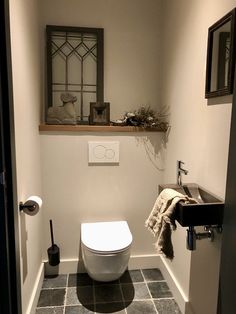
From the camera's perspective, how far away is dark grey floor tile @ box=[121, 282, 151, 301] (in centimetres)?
209

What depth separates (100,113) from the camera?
7.66ft

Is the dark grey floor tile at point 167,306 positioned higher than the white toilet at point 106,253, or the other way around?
the white toilet at point 106,253

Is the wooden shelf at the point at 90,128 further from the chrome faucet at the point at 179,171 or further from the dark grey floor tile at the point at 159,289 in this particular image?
the dark grey floor tile at the point at 159,289

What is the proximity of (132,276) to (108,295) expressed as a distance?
330 mm

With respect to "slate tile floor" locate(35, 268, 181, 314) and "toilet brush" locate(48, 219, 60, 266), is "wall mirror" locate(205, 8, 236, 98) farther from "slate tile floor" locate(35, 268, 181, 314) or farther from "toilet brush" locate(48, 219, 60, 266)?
"toilet brush" locate(48, 219, 60, 266)

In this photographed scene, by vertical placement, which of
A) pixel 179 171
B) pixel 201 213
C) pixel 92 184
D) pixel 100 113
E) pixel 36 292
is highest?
pixel 100 113

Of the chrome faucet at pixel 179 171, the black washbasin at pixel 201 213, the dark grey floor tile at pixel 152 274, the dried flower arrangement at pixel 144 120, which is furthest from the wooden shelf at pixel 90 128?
the dark grey floor tile at pixel 152 274

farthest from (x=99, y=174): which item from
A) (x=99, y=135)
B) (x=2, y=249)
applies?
(x=2, y=249)

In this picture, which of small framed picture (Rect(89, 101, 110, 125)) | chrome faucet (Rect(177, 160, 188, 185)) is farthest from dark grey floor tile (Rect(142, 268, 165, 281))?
small framed picture (Rect(89, 101, 110, 125))

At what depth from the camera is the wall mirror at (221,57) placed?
4.27ft

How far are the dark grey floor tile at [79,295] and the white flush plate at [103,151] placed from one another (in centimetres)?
105

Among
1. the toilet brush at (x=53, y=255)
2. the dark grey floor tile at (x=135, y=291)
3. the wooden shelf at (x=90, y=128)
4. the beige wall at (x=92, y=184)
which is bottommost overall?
the dark grey floor tile at (x=135, y=291)

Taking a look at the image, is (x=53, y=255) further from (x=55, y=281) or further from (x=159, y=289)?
(x=159, y=289)

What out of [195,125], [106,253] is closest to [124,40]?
[195,125]
